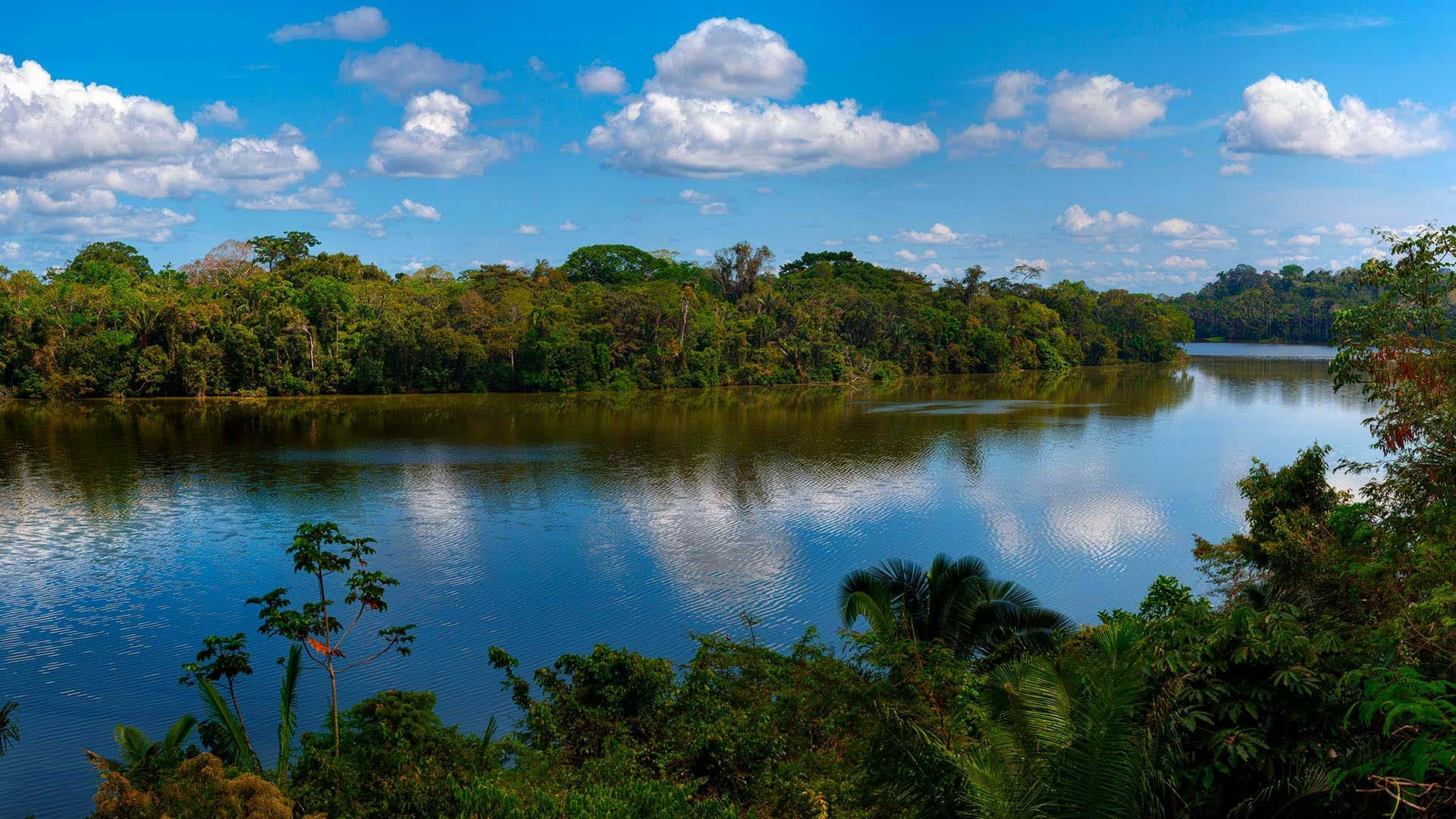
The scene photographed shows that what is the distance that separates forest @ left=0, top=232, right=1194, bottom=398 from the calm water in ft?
20.7

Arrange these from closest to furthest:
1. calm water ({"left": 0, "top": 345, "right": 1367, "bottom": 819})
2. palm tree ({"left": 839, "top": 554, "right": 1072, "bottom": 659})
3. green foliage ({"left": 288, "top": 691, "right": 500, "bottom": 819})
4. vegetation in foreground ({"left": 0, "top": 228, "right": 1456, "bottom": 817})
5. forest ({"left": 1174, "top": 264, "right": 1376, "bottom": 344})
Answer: vegetation in foreground ({"left": 0, "top": 228, "right": 1456, "bottom": 817}) < green foliage ({"left": 288, "top": 691, "right": 500, "bottom": 819}) < palm tree ({"left": 839, "top": 554, "right": 1072, "bottom": 659}) < calm water ({"left": 0, "top": 345, "right": 1367, "bottom": 819}) < forest ({"left": 1174, "top": 264, "right": 1376, "bottom": 344})

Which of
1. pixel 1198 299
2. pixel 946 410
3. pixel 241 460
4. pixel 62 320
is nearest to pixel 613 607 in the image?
pixel 241 460

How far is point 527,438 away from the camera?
4184 cm

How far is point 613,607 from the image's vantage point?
19.1 meters

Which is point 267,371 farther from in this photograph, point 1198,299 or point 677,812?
point 1198,299

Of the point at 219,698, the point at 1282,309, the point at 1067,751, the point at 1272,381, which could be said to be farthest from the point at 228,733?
the point at 1282,309

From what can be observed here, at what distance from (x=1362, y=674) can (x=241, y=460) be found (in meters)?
35.5

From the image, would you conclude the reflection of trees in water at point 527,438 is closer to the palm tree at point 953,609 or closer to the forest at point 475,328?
the forest at point 475,328

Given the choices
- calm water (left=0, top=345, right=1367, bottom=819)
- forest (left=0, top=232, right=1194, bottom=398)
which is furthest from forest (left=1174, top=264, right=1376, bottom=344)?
calm water (left=0, top=345, right=1367, bottom=819)

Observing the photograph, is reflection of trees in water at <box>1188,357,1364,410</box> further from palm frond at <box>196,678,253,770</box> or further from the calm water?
palm frond at <box>196,678,253,770</box>

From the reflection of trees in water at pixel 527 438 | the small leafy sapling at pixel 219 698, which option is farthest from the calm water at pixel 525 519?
→ the small leafy sapling at pixel 219 698

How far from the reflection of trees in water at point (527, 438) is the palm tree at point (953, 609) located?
13994 mm

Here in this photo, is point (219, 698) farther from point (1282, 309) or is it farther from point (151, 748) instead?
point (1282, 309)

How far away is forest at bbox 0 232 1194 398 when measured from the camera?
56.8m
